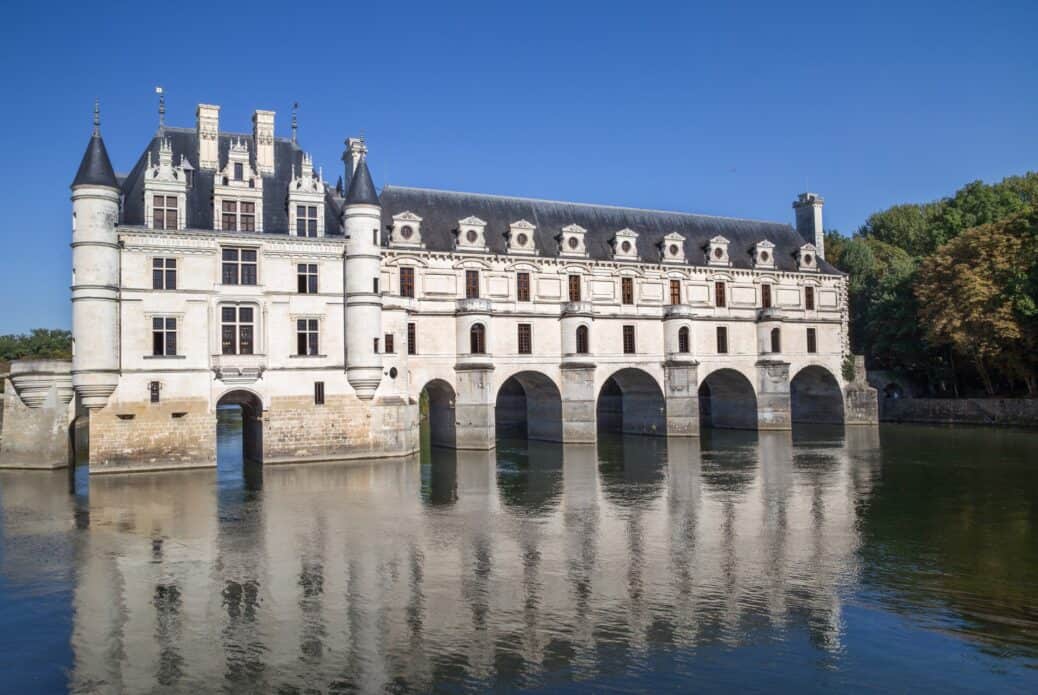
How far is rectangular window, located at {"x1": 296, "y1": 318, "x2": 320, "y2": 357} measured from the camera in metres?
34.2

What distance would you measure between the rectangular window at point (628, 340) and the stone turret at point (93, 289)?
25.4 metres

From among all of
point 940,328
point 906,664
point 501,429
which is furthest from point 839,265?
point 906,664

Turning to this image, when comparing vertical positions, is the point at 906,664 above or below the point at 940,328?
below

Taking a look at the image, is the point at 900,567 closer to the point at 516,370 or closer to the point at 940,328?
the point at 516,370

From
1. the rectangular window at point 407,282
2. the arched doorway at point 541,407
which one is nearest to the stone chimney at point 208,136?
the rectangular window at point 407,282

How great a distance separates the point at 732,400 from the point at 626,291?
37.2ft

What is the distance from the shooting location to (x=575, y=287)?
1703 inches

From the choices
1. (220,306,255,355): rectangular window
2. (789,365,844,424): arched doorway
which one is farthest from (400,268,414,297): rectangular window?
(789,365,844,424): arched doorway

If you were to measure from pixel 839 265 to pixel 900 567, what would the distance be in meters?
58.4

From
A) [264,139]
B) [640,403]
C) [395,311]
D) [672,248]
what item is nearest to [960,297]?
[672,248]

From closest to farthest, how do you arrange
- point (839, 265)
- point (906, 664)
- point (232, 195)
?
point (906, 664) < point (232, 195) < point (839, 265)

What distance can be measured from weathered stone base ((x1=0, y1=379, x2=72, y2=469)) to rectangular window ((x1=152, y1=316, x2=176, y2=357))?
5.27m

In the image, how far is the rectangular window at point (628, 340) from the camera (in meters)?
44.5

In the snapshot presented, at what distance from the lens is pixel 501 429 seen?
54.0m
